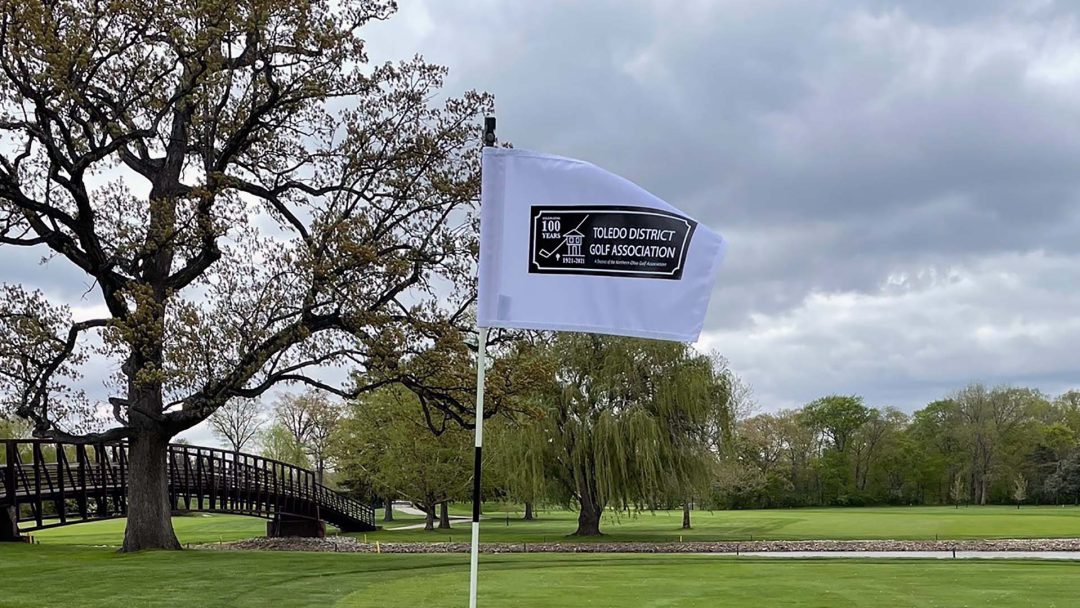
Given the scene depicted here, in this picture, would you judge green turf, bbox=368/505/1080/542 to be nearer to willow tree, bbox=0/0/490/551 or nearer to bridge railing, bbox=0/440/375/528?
bridge railing, bbox=0/440/375/528

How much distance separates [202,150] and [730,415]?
2452cm

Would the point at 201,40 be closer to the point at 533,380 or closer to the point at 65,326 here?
the point at 65,326

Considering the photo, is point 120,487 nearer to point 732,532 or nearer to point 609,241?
point 609,241

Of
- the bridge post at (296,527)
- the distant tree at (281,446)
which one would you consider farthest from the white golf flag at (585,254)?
the distant tree at (281,446)

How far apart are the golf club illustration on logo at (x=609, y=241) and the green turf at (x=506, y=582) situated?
690cm

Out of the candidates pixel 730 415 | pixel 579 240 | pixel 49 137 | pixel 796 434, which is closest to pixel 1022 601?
pixel 579 240

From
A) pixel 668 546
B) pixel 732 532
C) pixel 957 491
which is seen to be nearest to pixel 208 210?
pixel 668 546

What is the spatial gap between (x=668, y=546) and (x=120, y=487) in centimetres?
1956

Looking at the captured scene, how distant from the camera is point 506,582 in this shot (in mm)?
16984

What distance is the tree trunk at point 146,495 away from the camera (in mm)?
23766

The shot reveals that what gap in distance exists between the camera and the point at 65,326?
71.3 feet

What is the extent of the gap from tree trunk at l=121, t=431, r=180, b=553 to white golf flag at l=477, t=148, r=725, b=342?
18.5 metres

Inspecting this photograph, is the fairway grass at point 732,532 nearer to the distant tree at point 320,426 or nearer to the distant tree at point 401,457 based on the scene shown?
the distant tree at point 401,457

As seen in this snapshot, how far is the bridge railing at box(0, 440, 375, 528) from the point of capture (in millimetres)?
26797
